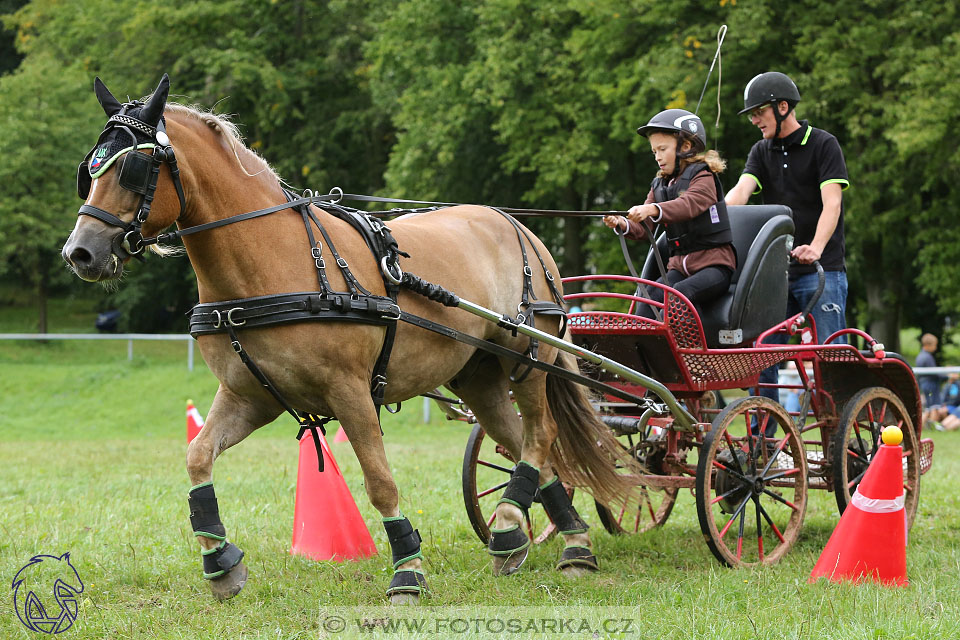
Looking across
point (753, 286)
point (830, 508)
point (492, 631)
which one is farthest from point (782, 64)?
point (492, 631)

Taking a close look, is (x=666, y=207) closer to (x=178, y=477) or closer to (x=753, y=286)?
(x=753, y=286)

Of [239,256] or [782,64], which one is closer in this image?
[239,256]

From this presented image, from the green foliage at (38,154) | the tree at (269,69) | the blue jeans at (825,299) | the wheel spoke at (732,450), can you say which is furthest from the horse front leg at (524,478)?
the green foliage at (38,154)

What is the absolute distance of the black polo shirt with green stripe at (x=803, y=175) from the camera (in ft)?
21.1

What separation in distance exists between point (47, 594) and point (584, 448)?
8.89 ft

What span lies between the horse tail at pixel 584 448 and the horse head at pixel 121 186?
239 cm

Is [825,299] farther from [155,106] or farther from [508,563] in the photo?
[155,106]

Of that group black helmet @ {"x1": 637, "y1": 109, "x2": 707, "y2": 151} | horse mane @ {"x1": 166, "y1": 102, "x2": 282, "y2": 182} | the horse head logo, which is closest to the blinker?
horse mane @ {"x1": 166, "y1": 102, "x2": 282, "y2": 182}

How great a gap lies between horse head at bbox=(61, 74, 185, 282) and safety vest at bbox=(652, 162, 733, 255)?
2863mm

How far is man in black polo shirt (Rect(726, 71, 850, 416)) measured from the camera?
20.8 ft

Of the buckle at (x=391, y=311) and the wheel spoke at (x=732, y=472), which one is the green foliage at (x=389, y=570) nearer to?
the wheel spoke at (x=732, y=472)

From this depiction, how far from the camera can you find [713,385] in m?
5.59

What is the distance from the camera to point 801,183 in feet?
21.6

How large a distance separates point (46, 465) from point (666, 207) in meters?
7.73
